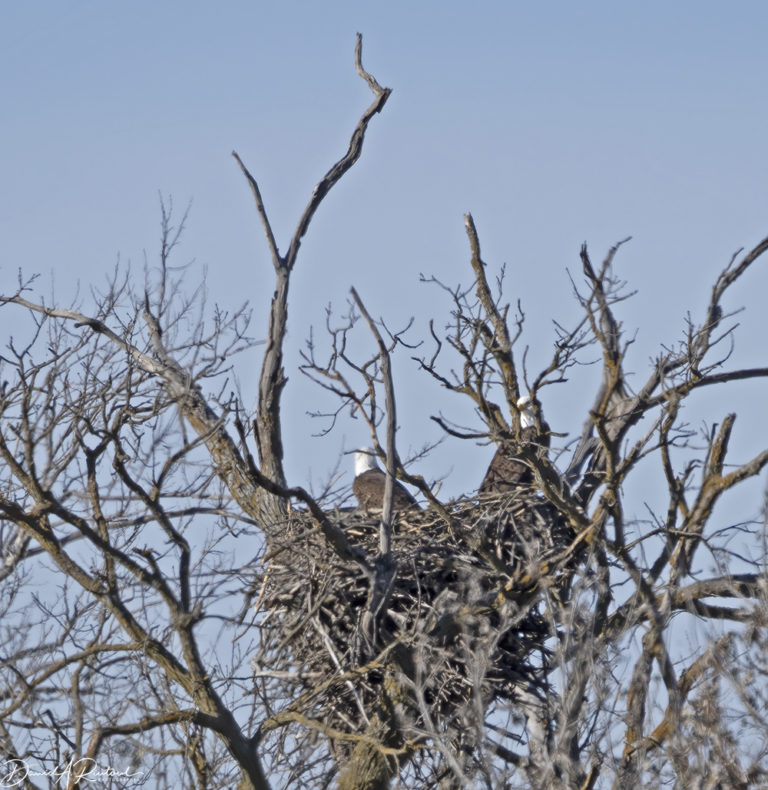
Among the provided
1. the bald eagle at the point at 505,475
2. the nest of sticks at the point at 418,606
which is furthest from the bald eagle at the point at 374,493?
the bald eagle at the point at 505,475

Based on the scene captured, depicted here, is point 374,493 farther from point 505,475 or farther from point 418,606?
point 418,606

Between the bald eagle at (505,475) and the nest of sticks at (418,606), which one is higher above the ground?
the bald eagle at (505,475)

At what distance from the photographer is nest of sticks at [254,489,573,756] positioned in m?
6.99

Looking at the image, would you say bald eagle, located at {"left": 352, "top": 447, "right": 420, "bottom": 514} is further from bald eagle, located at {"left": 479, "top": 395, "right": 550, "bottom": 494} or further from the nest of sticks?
Answer: bald eagle, located at {"left": 479, "top": 395, "right": 550, "bottom": 494}

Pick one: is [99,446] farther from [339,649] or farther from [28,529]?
[339,649]

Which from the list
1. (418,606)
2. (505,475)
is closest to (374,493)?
(505,475)

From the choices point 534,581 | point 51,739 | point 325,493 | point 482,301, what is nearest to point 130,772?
point 51,739

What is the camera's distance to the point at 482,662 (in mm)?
6184

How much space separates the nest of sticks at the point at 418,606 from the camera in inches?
275

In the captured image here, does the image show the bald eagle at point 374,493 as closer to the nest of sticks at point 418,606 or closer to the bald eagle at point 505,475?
the nest of sticks at point 418,606

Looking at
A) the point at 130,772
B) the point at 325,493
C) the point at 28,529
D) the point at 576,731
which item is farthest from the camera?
the point at 325,493

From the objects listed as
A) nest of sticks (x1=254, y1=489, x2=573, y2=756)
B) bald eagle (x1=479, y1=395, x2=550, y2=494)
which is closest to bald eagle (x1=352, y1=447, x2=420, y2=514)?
nest of sticks (x1=254, y1=489, x2=573, y2=756)

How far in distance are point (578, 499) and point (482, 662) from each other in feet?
5.58

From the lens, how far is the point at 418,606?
751 centimetres
